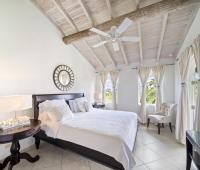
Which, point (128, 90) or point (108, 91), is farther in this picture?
point (108, 91)

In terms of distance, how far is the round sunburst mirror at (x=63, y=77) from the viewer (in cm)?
421

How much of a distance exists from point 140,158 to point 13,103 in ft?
8.79

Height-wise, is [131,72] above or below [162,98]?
above

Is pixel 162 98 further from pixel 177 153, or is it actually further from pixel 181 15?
pixel 181 15

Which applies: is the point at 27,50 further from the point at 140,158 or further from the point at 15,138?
the point at 140,158

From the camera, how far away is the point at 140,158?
2.76 meters

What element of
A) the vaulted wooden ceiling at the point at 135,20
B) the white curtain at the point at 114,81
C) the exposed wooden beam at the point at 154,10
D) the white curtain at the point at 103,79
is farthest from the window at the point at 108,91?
the exposed wooden beam at the point at 154,10

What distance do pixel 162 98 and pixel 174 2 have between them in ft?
11.3

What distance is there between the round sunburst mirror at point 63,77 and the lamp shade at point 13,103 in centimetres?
163

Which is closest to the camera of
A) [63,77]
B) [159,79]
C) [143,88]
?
[63,77]

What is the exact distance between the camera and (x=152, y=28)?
3.88 meters

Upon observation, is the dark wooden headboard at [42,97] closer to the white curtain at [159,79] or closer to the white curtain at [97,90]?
the white curtain at [97,90]

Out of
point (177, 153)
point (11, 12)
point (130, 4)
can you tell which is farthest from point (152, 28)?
point (11, 12)

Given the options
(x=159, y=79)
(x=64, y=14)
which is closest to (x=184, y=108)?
(x=159, y=79)
